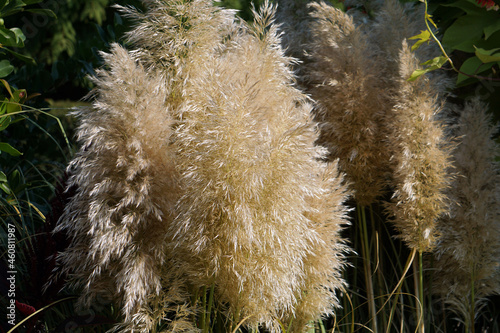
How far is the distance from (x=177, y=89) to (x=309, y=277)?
0.77 meters

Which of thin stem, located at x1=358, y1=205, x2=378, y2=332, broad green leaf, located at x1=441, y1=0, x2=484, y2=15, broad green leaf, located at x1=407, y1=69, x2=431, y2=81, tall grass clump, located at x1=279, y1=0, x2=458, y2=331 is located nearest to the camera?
broad green leaf, located at x1=407, y1=69, x2=431, y2=81

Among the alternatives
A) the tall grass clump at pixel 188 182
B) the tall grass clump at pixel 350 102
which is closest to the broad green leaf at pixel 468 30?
the tall grass clump at pixel 350 102

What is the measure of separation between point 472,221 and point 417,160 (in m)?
0.36

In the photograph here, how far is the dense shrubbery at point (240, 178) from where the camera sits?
1.29 metres

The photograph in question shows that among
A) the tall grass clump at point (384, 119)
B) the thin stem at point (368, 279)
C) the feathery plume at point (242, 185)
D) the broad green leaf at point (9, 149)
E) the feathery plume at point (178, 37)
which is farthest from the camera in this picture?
the thin stem at point (368, 279)

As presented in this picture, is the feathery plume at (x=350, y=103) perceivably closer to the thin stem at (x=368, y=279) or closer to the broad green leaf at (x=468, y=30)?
the thin stem at (x=368, y=279)

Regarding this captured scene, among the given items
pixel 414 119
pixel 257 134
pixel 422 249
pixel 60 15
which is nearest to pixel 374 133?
pixel 414 119

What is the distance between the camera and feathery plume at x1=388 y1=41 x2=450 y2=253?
1.81 meters

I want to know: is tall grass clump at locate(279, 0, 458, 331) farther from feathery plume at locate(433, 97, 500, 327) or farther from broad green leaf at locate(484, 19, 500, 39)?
broad green leaf at locate(484, 19, 500, 39)

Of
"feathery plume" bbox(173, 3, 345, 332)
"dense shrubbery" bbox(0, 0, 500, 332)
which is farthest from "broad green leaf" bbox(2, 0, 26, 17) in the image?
"feathery plume" bbox(173, 3, 345, 332)

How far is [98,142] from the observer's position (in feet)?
4.27

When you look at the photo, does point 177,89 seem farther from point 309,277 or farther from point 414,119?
point 414,119

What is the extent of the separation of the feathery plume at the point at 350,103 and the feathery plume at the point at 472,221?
1.05ft

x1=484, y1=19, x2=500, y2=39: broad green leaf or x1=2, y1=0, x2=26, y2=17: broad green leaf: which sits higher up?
x1=484, y1=19, x2=500, y2=39: broad green leaf
